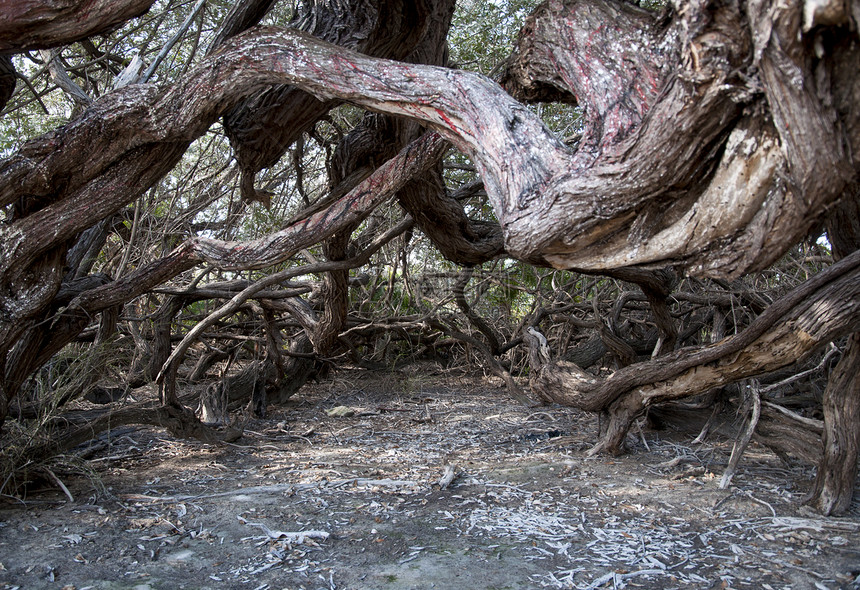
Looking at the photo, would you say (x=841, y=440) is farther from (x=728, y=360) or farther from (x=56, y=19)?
(x=56, y=19)

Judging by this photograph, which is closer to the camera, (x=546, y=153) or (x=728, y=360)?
(x=546, y=153)

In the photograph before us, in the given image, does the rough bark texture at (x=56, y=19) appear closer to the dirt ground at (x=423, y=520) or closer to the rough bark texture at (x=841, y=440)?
the dirt ground at (x=423, y=520)

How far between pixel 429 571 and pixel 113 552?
132 cm

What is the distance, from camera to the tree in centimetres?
160

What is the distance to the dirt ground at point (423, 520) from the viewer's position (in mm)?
2527

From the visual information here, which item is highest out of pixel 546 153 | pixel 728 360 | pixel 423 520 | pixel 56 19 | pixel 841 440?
pixel 56 19

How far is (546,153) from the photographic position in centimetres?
221

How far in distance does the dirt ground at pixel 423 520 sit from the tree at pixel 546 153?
410 millimetres

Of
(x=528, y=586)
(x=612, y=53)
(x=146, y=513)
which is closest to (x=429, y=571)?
(x=528, y=586)

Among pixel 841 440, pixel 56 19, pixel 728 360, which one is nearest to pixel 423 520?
pixel 728 360

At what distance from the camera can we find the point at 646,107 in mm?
2008

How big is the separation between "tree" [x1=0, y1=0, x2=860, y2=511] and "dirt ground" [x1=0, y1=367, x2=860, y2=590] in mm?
410

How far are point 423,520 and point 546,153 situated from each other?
6.07ft

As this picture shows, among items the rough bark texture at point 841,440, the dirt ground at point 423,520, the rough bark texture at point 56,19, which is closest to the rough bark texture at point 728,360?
the rough bark texture at point 841,440
